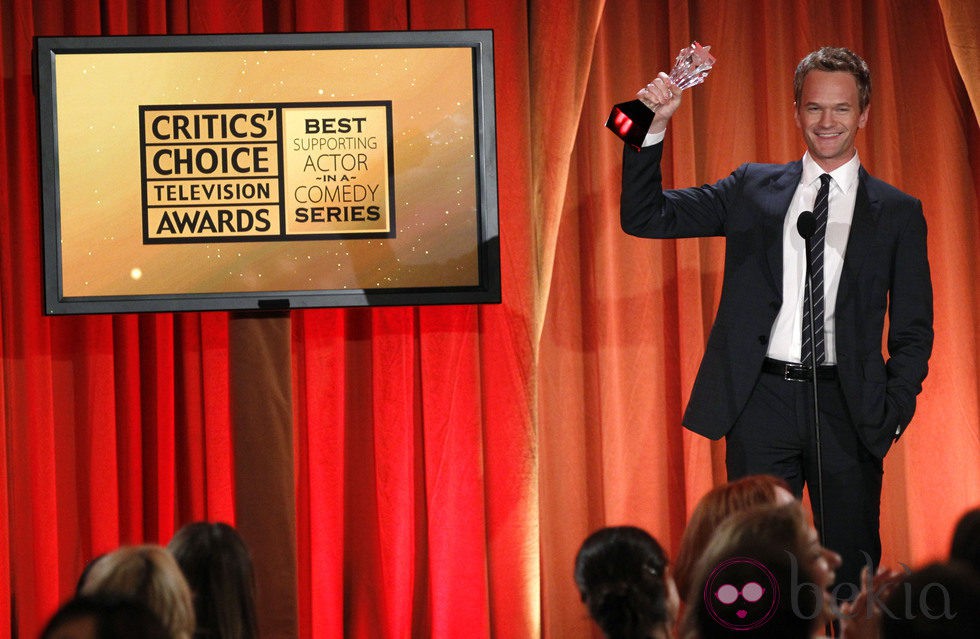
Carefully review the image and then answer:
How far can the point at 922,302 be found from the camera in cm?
307

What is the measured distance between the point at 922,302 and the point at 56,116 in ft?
7.84

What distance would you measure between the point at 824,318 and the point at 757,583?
1548 mm

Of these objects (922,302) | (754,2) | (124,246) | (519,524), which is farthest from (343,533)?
(754,2)

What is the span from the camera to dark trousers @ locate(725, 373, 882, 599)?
3.00m

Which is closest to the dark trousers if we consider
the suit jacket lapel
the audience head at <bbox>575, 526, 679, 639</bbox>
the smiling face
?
the suit jacket lapel

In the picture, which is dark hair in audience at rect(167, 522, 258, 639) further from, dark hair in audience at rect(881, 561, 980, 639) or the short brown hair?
the short brown hair

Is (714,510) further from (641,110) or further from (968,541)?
(641,110)

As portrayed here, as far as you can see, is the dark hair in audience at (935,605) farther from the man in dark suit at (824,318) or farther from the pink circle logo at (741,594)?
the man in dark suit at (824,318)

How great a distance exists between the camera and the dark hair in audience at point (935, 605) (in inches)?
54.9

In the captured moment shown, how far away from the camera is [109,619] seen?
4.42 feet

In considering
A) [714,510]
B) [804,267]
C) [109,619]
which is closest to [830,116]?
[804,267]

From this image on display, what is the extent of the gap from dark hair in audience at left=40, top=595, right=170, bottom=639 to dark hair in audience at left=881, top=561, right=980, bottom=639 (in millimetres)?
889

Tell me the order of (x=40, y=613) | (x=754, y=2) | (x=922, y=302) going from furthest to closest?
(x=754, y=2), (x=40, y=613), (x=922, y=302)

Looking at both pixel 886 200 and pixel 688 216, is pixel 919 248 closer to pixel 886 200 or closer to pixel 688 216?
pixel 886 200
